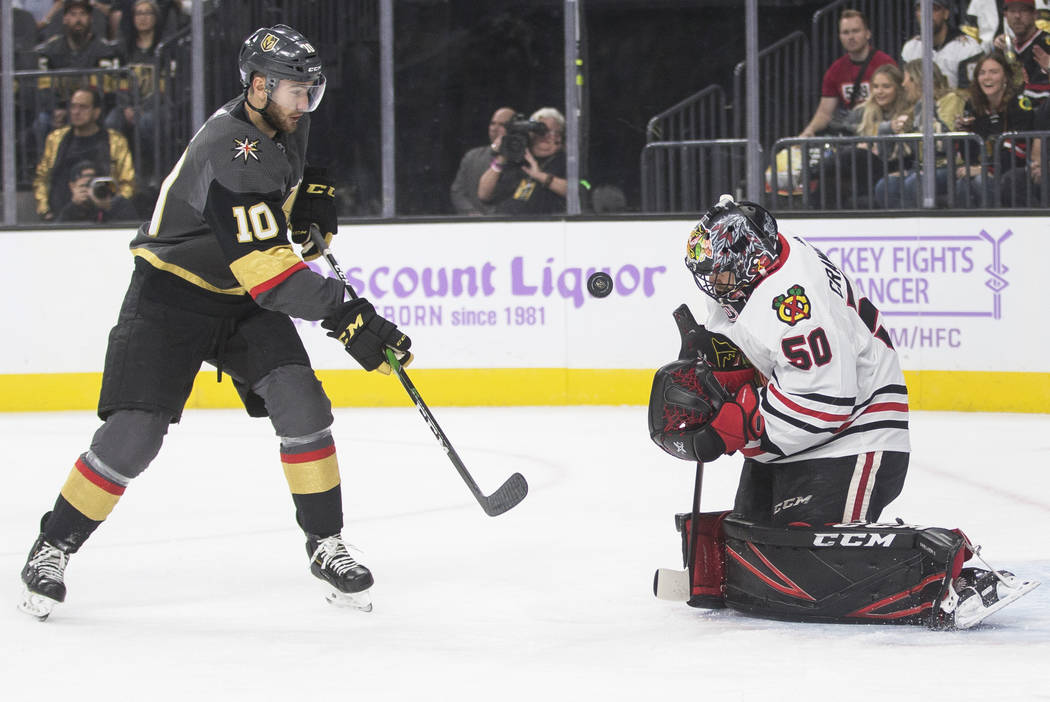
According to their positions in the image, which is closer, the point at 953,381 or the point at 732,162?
the point at 953,381

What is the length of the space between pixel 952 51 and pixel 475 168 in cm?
228

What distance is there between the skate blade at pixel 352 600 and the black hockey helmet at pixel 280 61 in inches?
40.9

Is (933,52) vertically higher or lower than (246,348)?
higher

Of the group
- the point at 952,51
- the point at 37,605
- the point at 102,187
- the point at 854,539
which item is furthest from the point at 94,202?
the point at 854,539

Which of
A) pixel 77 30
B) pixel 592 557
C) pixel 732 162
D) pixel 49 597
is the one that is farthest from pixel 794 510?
pixel 77 30

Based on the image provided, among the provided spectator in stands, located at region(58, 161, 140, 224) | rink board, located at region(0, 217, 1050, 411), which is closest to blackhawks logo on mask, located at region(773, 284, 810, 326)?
rink board, located at region(0, 217, 1050, 411)

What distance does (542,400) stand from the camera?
695 cm

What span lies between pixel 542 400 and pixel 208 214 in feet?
13.1

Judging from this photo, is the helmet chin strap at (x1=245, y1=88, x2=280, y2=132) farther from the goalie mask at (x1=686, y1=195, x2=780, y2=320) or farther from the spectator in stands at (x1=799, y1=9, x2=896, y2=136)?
the spectator in stands at (x1=799, y1=9, x2=896, y2=136)

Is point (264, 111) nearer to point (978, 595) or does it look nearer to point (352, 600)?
point (352, 600)

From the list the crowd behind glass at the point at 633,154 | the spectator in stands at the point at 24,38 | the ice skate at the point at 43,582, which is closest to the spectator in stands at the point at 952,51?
the crowd behind glass at the point at 633,154

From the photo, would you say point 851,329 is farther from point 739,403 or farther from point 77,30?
point 77,30

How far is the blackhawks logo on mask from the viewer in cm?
284

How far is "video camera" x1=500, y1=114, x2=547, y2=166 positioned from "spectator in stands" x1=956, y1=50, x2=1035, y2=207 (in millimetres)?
1969
